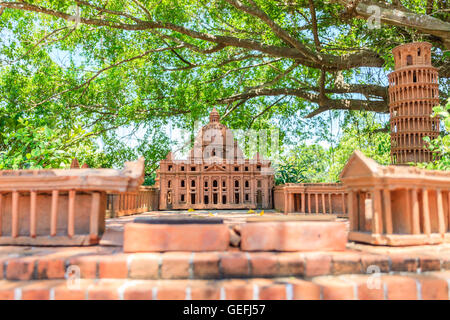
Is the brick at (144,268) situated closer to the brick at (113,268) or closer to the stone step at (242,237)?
the brick at (113,268)

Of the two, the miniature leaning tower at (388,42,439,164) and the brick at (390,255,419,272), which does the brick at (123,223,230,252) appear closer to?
the brick at (390,255,419,272)

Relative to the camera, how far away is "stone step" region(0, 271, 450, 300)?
14.6 ft

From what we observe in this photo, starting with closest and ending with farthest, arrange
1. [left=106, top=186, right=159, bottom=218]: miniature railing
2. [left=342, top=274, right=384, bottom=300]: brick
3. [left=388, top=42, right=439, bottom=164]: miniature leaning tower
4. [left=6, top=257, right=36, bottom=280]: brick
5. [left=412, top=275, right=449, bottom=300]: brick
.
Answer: [left=342, top=274, right=384, bottom=300]: brick
[left=412, top=275, right=449, bottom=300]: brick
[left=6, top=257, right=36, bottom=280]: brick
[left=106, top=186, right=159, bottom=218]: miniature railing
[left=388, top=42, right=439, bottom=164]: miniature leaning tower

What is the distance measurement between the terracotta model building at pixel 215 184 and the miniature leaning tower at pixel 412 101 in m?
6.95

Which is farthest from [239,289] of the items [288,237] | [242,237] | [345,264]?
[345,264]

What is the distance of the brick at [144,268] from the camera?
16.3 ft

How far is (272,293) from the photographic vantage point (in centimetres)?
445

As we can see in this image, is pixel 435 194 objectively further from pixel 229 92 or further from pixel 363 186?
pixel 229 92

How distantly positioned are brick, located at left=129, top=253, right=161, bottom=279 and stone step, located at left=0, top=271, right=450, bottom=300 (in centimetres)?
19

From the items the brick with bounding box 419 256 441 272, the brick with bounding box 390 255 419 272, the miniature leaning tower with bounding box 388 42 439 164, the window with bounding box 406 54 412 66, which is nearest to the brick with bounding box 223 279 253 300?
the brick with bounding box 390 255 419 272

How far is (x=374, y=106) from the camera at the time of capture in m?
Result: 19.5

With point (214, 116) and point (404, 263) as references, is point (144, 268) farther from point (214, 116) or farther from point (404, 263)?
point (214, 116)

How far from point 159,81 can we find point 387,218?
17.4m
